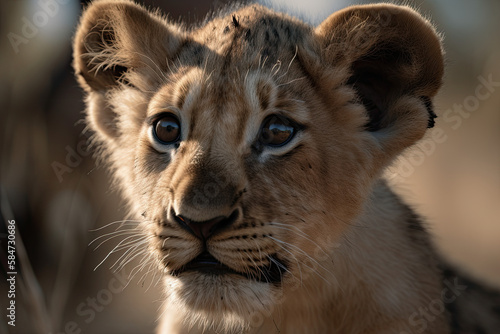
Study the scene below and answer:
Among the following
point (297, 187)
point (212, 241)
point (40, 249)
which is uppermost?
point (297, 187)

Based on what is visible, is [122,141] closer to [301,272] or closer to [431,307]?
[301,272]

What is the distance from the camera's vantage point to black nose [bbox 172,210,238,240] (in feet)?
8.86

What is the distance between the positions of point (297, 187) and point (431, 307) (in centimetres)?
123

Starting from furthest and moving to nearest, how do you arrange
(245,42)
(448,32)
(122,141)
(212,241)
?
1. (448,32)
2. (122,141)
3. (245,42)
4. (212,241)

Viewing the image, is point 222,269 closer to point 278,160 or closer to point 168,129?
point 278,160

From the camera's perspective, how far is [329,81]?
11.0 feet

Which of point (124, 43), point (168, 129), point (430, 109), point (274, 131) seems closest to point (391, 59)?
point (430, 109)

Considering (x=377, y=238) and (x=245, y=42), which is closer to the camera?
(x=245, y=42)

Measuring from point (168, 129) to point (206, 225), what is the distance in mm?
798

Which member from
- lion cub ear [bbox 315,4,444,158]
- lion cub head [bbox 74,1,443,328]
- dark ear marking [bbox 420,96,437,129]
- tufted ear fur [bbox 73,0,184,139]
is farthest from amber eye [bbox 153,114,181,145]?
dark ear marking [bbox 420,96,437,129]

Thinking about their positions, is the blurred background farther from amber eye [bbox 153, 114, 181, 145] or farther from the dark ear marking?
amber eye [bbox 153, 114, 181, 145]

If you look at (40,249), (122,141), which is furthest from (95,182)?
(122,141)

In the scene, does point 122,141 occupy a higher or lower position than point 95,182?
higher

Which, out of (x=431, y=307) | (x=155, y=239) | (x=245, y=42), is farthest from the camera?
(x=431, y=307)
